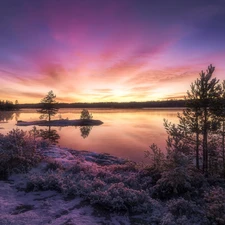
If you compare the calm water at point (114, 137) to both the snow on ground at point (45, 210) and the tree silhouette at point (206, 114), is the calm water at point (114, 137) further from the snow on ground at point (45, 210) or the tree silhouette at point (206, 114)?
the snow on ground at point (45, 210)

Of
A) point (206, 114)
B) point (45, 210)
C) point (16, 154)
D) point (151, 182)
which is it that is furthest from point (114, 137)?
point (45, 210)

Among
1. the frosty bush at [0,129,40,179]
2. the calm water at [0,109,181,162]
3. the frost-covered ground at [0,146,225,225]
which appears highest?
the frosty bush at [0,129,40,179]

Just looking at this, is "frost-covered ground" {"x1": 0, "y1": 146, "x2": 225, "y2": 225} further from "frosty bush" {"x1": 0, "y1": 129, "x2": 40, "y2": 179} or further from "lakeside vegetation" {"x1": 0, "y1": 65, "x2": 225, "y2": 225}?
"frosty bush" {"x1": 0, "y1": 129, "x2": 40, "y2": 179}

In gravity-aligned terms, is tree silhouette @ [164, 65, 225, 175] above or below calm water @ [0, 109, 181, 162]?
above

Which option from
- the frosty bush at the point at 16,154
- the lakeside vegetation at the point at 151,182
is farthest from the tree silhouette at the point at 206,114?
the frosty bush at the point at 16,154

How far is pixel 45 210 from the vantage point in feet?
23.4

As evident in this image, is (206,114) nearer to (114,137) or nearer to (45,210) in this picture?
(45,210)

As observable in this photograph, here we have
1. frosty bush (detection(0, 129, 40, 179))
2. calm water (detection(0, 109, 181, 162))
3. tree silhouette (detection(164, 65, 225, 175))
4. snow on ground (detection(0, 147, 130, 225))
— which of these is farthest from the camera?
calm water (detection(0, 109, 181, 162))

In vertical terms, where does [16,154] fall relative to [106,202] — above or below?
above

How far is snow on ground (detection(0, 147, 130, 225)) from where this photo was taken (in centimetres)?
639

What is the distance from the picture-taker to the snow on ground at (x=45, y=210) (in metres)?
6.39

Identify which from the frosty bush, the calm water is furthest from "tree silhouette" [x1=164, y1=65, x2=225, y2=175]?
the frosty bush

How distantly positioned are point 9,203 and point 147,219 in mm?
4893

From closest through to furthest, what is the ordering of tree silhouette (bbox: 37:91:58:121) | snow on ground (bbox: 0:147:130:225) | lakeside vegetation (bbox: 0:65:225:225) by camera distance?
snow on ground (bbox: 0:147:130:225) → lakeside vegetation (bbox: 0:65:225:225) → tree silhouette (bbox: 37:91:58:121)
